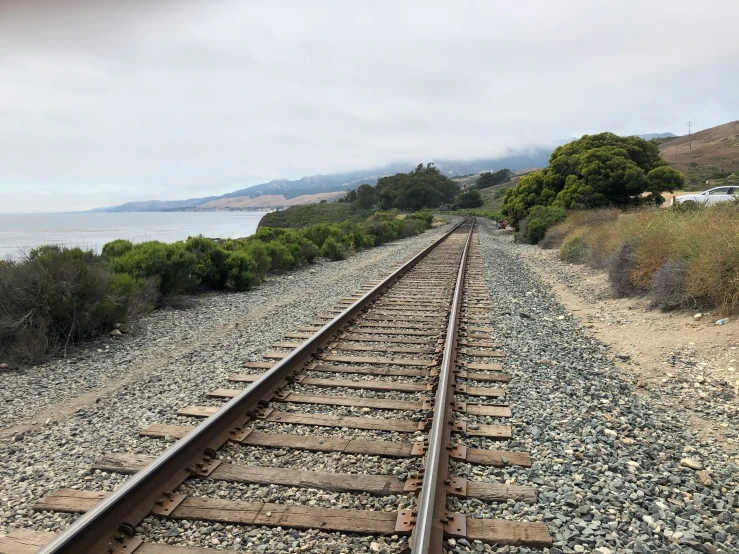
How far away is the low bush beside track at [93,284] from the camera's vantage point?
6.78 meters

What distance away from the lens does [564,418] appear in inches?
174

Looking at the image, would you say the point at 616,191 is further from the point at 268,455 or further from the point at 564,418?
the point at 268,455

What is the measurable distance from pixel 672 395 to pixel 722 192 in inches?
1110

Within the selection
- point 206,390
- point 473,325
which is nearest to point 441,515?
point 206,390

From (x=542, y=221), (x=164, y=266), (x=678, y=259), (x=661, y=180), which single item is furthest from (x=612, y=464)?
(x=661, y=180)

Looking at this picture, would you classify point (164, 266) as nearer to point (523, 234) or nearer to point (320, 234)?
point (320, 234)

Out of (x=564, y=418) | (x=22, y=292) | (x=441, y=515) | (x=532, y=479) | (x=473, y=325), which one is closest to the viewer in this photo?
(x=441, y=515)

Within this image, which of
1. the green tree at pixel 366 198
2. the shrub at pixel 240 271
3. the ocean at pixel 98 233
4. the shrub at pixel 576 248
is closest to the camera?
the shrub at pixel 240 271

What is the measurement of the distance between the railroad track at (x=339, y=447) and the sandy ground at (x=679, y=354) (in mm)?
1596

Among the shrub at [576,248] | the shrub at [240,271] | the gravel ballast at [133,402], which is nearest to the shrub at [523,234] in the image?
the shrub at [576,248]

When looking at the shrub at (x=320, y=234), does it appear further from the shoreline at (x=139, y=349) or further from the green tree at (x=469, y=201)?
the green tree at (x=469, y=201)

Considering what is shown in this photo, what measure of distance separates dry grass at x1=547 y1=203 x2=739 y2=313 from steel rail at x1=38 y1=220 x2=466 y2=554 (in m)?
6.04

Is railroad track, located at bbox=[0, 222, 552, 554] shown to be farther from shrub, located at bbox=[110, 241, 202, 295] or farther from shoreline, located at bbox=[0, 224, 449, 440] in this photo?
shrub, located at bbox=[110, 241, 202, 295]

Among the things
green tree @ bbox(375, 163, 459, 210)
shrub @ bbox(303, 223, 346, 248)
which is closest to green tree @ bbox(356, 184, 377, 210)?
green tree @ bbox(375, 163, 459, 210)
